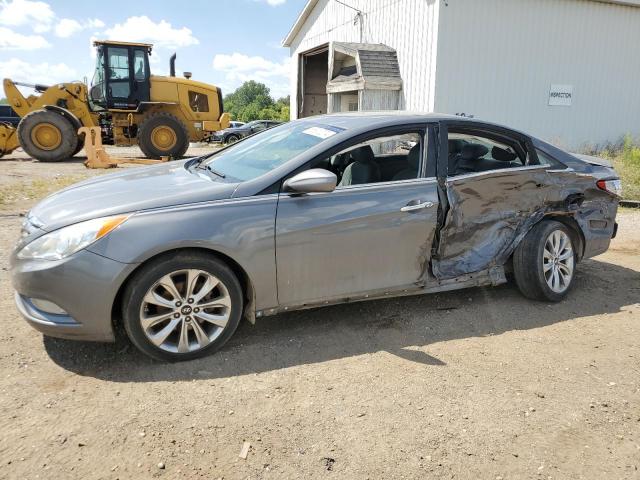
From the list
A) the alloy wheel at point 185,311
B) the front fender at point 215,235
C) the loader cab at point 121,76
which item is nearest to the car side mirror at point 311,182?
the front fender at point 215,235

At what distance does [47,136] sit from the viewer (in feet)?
48.6

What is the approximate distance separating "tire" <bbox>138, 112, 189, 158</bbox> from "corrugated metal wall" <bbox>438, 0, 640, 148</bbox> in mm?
7427

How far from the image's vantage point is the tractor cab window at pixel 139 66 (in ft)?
50.2

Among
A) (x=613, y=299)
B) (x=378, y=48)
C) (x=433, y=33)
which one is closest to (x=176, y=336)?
(x=613, y=299)

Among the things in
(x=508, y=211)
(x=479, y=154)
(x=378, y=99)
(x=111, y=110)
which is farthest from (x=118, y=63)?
(x=508, y=211)

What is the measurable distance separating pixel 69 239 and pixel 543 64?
14308mm

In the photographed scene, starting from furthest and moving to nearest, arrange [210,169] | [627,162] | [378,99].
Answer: [378,99]
[627,162]
[210,169]

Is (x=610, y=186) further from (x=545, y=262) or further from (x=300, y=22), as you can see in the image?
(x=300, y=22)

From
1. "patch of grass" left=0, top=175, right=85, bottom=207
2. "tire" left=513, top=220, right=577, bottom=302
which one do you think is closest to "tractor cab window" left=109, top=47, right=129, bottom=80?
"patch of grass" left=0, top=175, right=85, bottom=207

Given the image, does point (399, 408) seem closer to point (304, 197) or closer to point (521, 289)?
point (304, 197)

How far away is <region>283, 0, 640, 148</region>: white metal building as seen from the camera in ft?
44.0

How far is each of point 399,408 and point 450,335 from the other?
113 cm

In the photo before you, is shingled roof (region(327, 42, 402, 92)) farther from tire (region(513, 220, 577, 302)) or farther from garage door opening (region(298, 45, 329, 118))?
tire (region(513, 220, 577, 302))

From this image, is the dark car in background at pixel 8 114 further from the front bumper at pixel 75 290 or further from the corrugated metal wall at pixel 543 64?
the front bumper at pixel 75 290
